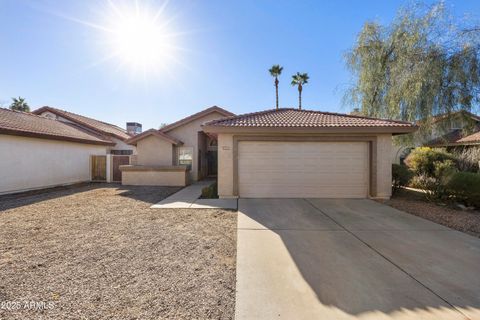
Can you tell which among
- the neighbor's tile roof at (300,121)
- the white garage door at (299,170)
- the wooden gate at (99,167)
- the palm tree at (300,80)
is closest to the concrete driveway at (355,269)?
the white garage door at (299,170)

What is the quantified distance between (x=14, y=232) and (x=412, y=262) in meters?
8.70

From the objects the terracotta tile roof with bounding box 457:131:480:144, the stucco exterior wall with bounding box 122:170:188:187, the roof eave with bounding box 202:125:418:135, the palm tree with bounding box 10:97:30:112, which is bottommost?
the stucco exterior wall with bounding box 122:170:188:187

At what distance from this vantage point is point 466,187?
8000 millimetres

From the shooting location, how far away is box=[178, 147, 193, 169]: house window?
51.9ft

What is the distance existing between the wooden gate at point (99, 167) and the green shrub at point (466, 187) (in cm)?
1865

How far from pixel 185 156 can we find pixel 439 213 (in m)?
13.4

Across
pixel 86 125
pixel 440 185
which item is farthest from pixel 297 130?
pixel 86 125

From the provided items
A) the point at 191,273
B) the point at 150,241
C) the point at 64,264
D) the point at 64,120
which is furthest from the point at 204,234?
the point at 64,120

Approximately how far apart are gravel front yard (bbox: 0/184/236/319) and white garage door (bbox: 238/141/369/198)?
285cm

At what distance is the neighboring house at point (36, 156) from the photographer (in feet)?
35.2

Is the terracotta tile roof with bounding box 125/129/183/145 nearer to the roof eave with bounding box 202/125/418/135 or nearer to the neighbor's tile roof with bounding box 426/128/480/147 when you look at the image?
the roof eave with bounding box 202/125/418/135

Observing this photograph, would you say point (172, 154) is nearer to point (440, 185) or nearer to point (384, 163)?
point (384, 163)

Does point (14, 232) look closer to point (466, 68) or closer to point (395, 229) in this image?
point (395, 229)

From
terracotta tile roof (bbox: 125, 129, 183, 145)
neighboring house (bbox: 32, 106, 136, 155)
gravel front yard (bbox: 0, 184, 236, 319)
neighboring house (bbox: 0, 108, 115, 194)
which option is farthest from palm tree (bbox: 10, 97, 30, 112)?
gravel front yard (bbox: 0, 184, 236, 319)
